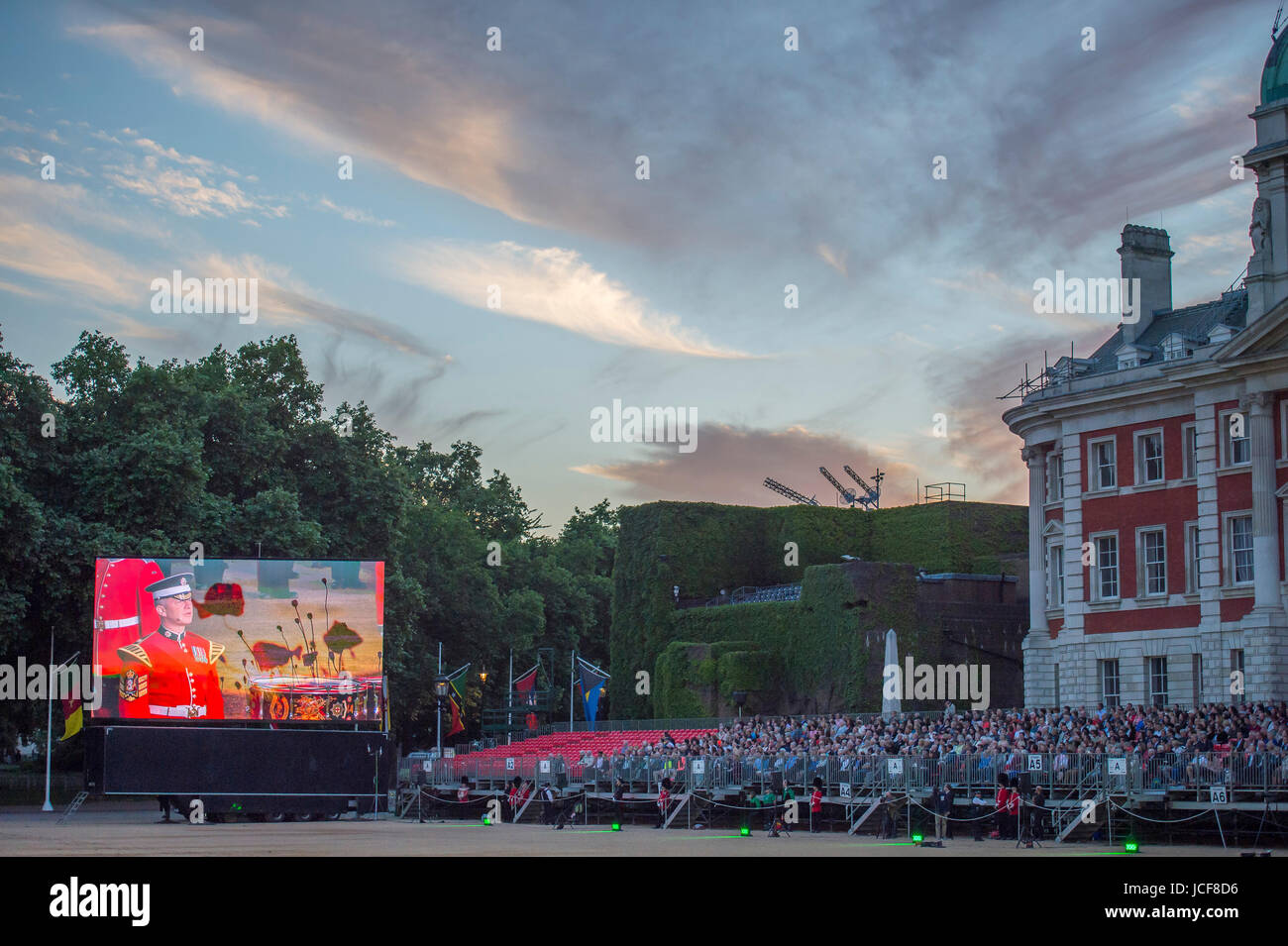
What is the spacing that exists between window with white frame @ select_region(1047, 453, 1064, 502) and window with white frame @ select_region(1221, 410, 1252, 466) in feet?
23.1

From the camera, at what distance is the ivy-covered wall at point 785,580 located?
56.1 meters

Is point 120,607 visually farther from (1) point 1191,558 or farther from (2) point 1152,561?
(1) point 1191,558

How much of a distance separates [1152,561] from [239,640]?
26.5m

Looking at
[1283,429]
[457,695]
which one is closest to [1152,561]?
[1283,429]

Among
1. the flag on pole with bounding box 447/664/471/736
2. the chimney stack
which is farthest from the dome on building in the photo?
the flag on pole with bounding box 447/664/471/736

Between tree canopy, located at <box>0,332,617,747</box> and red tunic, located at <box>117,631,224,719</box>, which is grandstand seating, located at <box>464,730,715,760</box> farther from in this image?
red tunic, located at <box>117,631,224,719</box>

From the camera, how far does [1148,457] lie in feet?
152

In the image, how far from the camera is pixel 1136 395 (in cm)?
4609

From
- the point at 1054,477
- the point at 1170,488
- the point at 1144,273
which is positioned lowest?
the point at 1170,488

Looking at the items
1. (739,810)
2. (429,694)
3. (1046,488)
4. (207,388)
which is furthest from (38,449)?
(1046,488)

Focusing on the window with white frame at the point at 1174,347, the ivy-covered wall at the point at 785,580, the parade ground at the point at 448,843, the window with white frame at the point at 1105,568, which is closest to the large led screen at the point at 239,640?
the parade ground at the point at 448,843

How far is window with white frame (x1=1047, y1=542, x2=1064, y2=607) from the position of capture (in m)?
50.0

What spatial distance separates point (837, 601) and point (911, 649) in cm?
311

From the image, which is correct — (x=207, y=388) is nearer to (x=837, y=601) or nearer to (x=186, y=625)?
(x=186, y=625)
